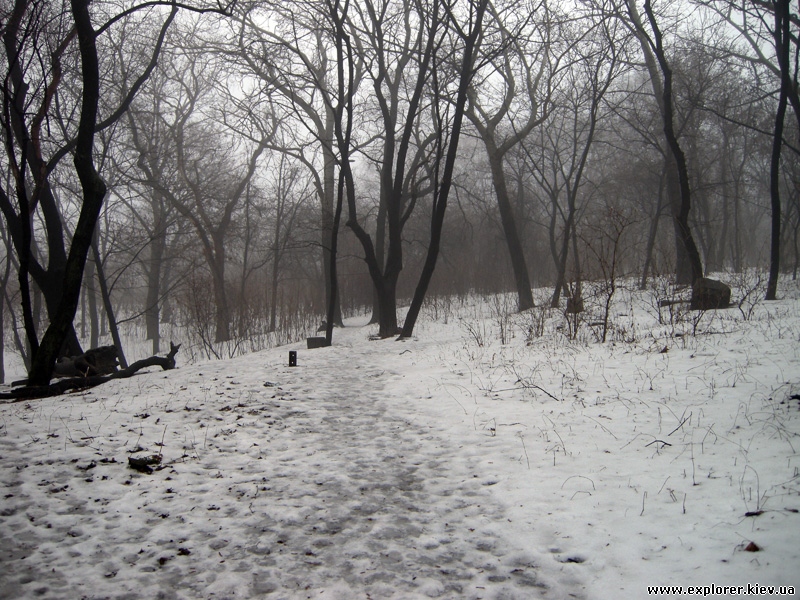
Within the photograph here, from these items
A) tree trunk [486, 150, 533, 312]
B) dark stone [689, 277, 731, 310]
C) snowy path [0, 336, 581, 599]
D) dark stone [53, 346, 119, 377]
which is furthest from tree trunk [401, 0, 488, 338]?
snowy path [0, 336, 581, 599]

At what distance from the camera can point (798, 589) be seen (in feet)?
6.82

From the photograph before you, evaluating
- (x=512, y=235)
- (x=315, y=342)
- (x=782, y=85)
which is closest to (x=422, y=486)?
(x=315, y=342)

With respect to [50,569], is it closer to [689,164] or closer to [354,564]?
[354,564]

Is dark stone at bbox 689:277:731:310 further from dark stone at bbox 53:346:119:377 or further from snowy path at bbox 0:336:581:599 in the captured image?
dark stone at bbox 53:346:119:377

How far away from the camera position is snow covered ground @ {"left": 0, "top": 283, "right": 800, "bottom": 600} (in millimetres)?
2447

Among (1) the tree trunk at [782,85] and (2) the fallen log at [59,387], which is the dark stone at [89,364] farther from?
(1) the tree trunk at [782,85]

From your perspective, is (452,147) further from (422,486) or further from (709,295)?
(422,486)

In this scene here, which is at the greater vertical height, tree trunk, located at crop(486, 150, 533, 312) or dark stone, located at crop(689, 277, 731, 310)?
tree trunk, located at crop(486, 150, 533, 312)

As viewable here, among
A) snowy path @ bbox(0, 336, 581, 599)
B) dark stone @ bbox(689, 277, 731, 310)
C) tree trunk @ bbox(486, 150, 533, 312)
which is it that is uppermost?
tree trunk @ bbox(486, 150, 533, 312)

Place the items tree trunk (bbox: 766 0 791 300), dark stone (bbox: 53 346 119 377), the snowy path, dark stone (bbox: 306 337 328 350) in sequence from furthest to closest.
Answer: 1. dark stone (bbox: 306 337 328 350)
2. tree trunk (bbox: 766 0 791 300)
3. dark stone (bbox: 53 346 119 377)
4. the snowy path

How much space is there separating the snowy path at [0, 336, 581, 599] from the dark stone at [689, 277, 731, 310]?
7.89 meters

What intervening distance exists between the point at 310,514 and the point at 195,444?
1.68 metres

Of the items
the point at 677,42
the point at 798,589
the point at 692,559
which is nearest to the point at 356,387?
the point at 692,559

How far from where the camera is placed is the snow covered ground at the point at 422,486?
2447 mm
